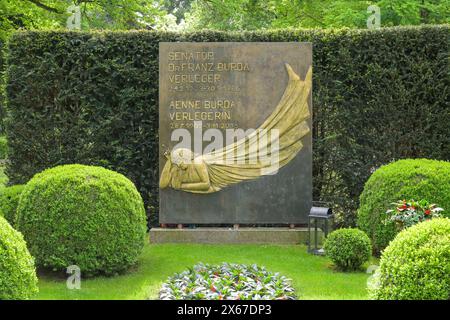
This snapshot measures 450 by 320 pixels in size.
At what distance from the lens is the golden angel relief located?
10742 millimetres

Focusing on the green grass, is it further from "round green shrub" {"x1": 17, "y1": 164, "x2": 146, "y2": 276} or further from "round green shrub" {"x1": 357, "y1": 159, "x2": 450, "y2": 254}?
"round green shrub" {"x1": 357, "y1": 159, "x2": 450, "y2": 254}

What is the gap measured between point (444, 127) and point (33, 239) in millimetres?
7322

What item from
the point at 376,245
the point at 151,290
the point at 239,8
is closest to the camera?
the point at 151,290

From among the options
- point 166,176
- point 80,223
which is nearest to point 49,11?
point 166,176

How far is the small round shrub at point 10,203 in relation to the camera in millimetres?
9664

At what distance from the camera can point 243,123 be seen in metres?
10.9

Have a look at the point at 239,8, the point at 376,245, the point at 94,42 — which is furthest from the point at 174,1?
the point at 376,245

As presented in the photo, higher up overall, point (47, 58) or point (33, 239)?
point (47, 58)

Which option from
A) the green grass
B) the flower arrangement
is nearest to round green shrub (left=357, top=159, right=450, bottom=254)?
the green grass

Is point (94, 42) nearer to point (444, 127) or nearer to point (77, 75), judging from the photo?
point (77, 75)

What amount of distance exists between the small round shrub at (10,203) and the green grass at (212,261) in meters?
1.48

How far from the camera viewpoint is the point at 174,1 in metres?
39.8

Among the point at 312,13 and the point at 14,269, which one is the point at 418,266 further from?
the point at 312,13

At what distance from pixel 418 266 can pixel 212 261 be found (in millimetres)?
4116
